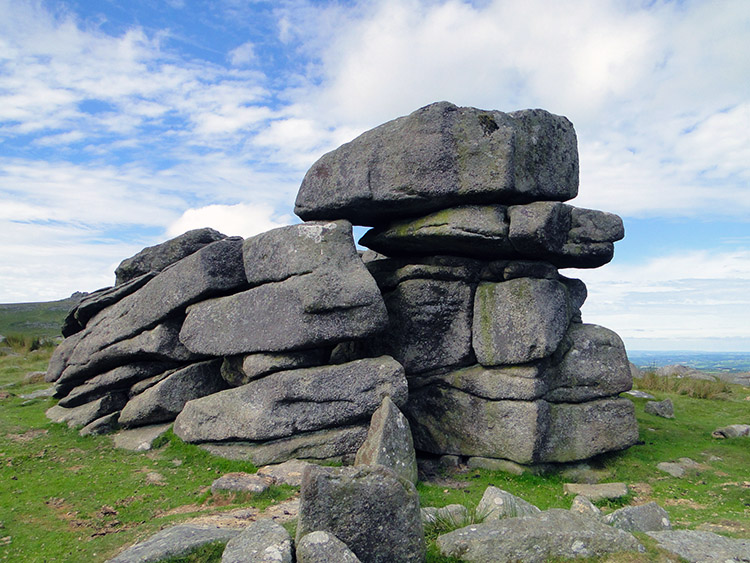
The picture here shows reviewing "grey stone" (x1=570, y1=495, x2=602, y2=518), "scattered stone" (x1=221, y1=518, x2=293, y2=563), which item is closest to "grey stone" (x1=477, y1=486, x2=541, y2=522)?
"grey stone" (x1=570, y1=495, x2=602, y2=518)

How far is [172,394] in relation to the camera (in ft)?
63.6

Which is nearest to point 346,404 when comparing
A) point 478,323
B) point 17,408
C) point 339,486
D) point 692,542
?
point 478,323

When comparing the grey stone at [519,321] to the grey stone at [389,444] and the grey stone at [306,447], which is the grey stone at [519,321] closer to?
the grey stone at [389,444]

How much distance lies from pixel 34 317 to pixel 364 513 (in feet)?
287

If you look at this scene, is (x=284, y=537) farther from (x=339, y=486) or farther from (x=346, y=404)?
(x=346, y=404)

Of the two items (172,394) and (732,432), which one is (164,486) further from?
(732,432)

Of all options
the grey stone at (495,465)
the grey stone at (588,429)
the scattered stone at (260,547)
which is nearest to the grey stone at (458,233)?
the grey stone at (588,429)

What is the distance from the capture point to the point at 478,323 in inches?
719

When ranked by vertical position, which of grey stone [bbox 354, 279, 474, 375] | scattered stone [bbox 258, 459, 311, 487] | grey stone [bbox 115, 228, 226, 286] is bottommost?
scattered stone [bbox 258, 459, 311, 487]

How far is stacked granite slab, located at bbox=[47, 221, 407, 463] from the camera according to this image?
16.5 metres

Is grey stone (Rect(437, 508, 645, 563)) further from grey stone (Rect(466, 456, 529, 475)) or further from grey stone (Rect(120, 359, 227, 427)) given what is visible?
grey stone (Rect(120, 359, 227, 427))

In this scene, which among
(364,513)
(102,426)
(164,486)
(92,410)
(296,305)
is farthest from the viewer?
(92,410)

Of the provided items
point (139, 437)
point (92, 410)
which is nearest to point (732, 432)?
point (139, 437)

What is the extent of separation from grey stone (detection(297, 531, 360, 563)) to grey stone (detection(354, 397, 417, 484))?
20.7 ft
